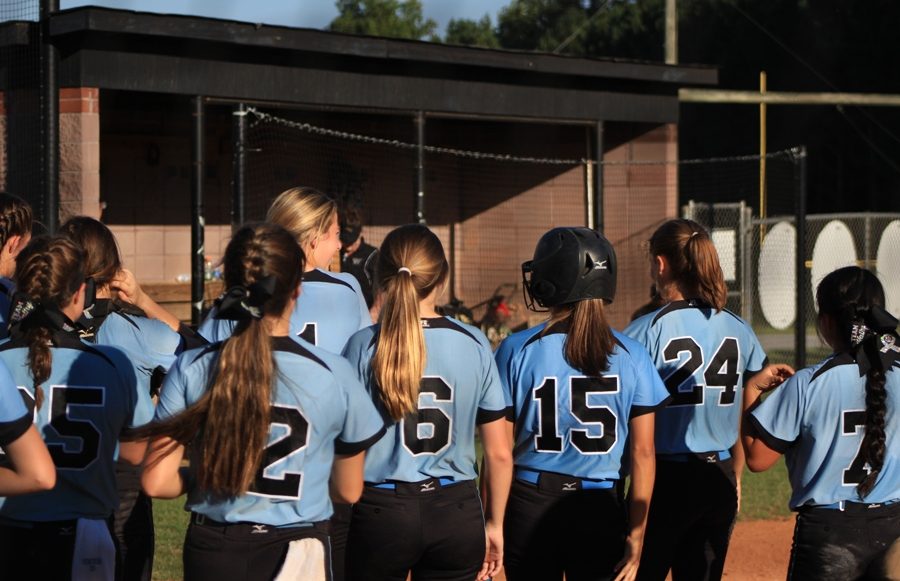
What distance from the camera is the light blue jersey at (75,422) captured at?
3447 mm

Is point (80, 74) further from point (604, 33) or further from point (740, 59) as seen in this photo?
point (604, 33)

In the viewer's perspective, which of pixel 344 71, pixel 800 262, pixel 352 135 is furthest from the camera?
pixel 352 135

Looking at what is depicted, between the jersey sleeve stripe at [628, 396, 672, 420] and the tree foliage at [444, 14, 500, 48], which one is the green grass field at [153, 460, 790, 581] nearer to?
the jersey sleeve stripe at [628, 396, 672, 420]

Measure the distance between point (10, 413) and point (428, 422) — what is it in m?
1.42

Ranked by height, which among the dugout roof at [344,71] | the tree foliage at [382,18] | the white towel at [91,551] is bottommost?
the white towel at [91,551]

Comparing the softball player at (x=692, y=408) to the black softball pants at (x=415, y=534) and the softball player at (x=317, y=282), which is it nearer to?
the black softball pants at (x=415, y=534)

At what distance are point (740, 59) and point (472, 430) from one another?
38.4m

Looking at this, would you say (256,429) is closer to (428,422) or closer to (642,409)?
(428,422)

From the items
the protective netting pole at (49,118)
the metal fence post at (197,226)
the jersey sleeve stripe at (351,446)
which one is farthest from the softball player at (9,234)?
the metal fence post at (197,226)

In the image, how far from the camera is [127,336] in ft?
14.9

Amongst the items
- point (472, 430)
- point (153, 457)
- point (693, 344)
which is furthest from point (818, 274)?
point (153, 457)

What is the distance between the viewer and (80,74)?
9758 mm

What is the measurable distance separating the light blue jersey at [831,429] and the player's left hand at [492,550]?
1.00 m

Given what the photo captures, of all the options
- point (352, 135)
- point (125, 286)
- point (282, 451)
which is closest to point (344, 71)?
point (352, 135)
